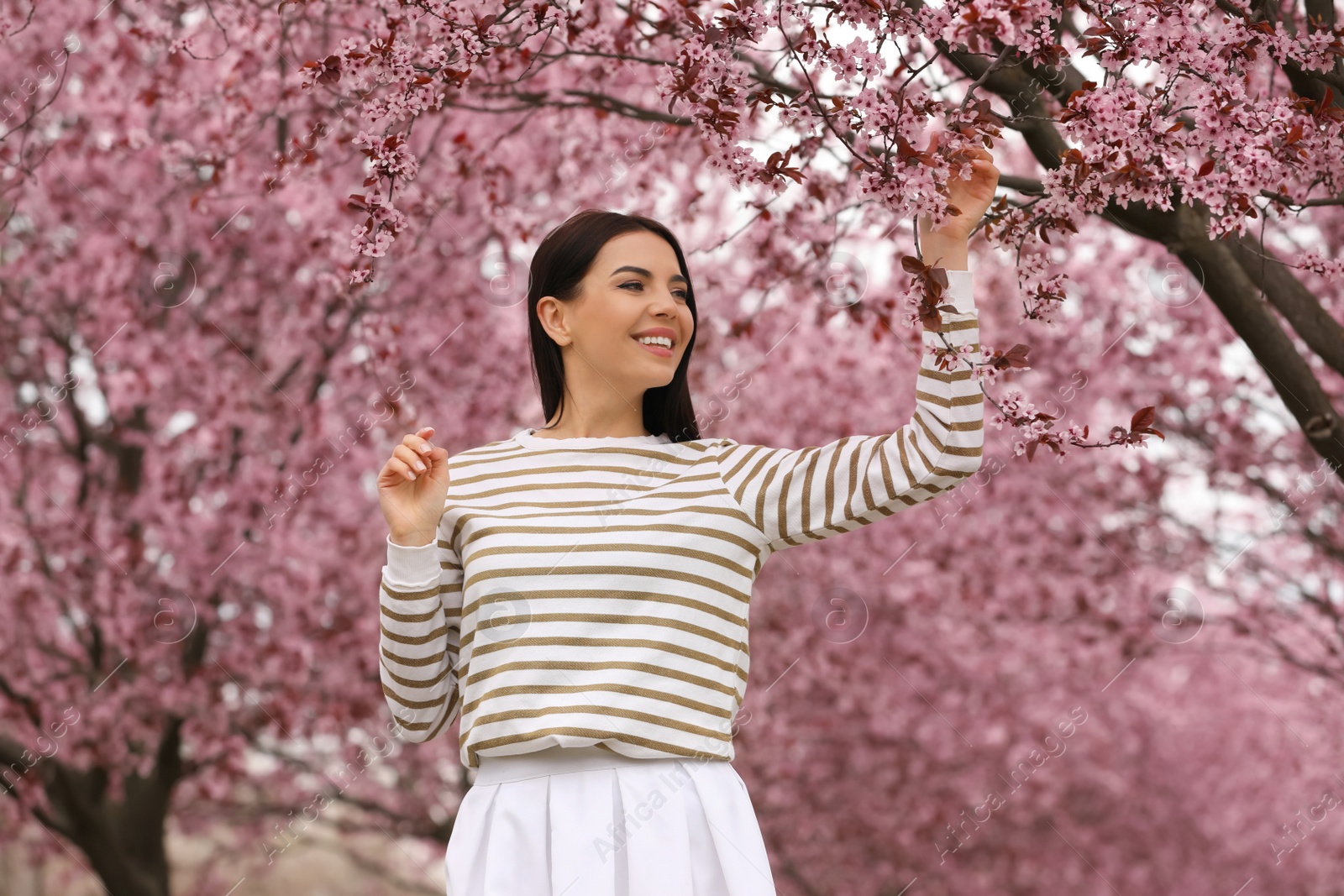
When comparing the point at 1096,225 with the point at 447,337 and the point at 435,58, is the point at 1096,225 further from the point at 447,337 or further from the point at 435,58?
the point at 435,58

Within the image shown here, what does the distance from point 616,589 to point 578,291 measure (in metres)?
0.66

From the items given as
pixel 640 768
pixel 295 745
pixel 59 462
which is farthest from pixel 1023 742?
pixel 640 768

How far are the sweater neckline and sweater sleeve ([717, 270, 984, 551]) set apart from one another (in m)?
0.18

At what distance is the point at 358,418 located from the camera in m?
7.49

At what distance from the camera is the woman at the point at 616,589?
7.57ft

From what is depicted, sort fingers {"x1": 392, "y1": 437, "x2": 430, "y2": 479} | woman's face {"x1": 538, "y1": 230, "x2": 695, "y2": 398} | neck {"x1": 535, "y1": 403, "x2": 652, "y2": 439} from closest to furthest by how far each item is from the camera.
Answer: fingers {"x1": 392, "y1": 437, "x2": 430, "y2": 479}, woman's face {"x1": 538, "y1": 230, "x2": 695, "y2": 398}, neck {"x1": 535, "y1": 403, "x2": 652, "y2": 439}

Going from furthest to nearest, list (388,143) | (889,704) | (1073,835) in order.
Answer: (1073,835) < (889,704) < (388,143)

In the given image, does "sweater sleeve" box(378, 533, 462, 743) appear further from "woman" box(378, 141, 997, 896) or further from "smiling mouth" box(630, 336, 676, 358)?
"smiling mouth" box(630, 336, 676, 358)

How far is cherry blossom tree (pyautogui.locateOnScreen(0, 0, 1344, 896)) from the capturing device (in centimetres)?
267

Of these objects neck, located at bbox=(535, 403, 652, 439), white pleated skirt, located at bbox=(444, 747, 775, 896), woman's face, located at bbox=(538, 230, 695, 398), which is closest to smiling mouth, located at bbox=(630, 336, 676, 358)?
woman's face, located at bbox=(538, 230, 695, 398)

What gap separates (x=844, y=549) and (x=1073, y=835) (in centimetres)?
507

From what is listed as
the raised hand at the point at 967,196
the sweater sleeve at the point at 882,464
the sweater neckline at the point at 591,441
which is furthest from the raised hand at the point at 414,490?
the raised hand at the point at 967,196

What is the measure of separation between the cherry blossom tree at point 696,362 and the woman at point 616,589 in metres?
0.28

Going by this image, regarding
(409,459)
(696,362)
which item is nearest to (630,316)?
(409,459)
